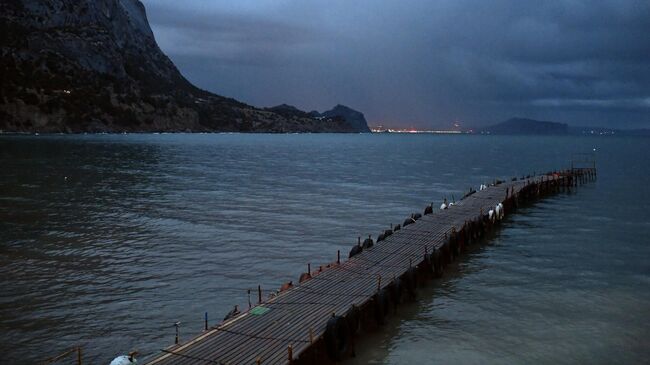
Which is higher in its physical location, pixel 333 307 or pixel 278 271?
pixel 333 307

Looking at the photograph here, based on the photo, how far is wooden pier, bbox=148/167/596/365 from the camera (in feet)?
57.0

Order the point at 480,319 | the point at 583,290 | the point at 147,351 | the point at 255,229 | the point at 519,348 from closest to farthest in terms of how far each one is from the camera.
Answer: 1. the point at 147,351
2. the point at 519,348
3. the point at 480,319
4. the point at 583,290
5. the point at 255,229

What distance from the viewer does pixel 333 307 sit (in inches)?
867

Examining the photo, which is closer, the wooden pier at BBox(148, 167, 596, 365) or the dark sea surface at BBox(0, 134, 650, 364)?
the wooden pier at BBox(148, 167, 596, 365)

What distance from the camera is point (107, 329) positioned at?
22.1 metres

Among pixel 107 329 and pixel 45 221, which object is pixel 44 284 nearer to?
pixel 107 329

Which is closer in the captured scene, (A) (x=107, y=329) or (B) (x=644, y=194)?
(A) (x=107, y=329)

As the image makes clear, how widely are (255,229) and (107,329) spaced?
21.4 metres

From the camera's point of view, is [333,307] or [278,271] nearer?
[333,307]

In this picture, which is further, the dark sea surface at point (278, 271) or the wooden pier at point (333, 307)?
the dark sea surface at point (278, 271)

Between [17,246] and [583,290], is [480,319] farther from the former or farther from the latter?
[17,246]

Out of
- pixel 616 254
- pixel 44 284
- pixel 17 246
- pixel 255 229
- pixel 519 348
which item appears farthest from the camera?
pixel 255 229

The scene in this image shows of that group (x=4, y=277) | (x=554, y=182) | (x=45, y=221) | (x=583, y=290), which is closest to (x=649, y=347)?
(x=583, y=290)

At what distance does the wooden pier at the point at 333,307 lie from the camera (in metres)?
17.4
